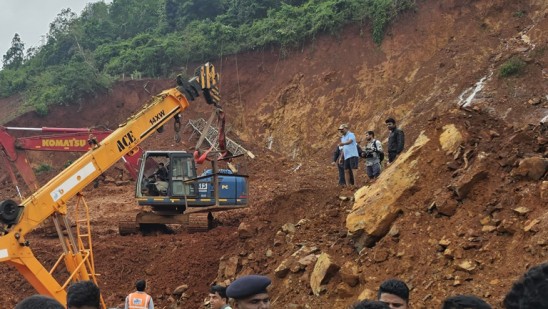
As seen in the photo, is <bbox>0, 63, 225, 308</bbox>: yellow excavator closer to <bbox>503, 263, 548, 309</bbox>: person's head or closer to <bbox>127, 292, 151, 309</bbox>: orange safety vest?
<bbox>127, 292, 151, 309</bbox>: orange safety vest

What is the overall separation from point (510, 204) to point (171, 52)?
31.0 meters

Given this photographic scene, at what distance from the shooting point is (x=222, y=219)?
55.5 ft

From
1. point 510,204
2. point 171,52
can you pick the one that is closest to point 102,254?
point 510,204

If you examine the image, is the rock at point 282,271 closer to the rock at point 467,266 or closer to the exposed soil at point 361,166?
the exposed soil at point 361,166

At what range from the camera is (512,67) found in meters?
19.1

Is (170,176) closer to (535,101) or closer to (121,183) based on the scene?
(535,101)

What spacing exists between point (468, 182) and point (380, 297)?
4.11m

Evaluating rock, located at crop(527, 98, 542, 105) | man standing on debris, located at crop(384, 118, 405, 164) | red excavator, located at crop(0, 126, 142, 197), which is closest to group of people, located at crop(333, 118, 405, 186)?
man standing on debris, located at crop(384, 118, 405, 164)

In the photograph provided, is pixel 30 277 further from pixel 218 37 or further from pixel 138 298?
pixel 218 37

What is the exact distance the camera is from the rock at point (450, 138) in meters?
9.18

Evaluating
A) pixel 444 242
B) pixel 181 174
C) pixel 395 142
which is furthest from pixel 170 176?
pixel 444 242

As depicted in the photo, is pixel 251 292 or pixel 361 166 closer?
pixel 251 292

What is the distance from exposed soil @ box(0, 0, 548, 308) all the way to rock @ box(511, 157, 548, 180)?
0.08 metres

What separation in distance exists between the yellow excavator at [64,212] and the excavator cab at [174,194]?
90.0 inches
